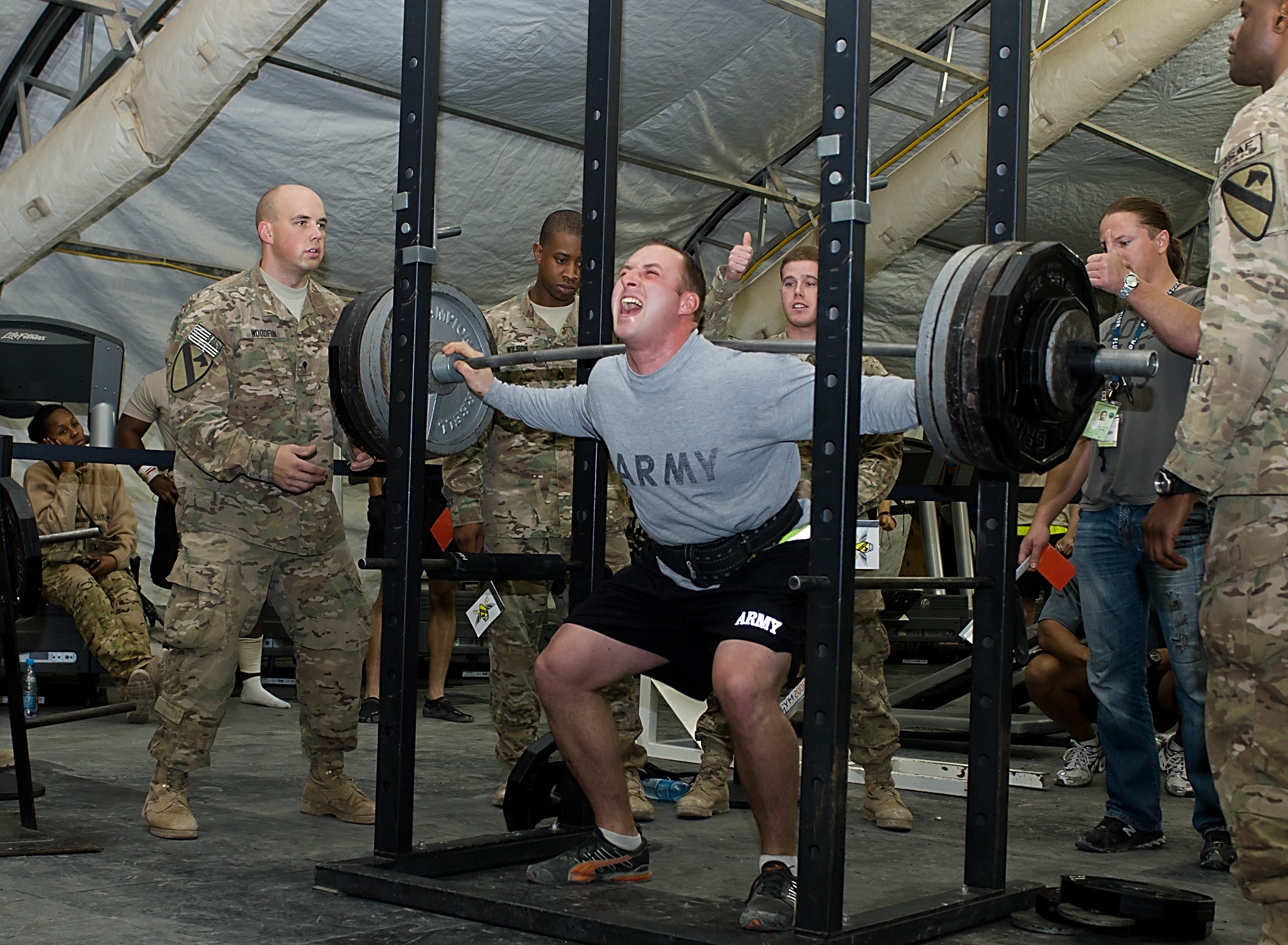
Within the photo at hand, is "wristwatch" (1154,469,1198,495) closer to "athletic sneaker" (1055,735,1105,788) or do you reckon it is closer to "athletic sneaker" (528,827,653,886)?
"athletic sneaker" (528,827,653,886)

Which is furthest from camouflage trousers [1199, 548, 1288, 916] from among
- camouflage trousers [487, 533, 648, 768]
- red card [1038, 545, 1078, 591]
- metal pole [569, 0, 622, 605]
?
camouflage trousers [487, 533, 648, 768]

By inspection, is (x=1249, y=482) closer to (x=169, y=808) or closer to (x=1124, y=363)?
(x=1124, y=363)

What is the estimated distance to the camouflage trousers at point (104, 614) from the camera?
5598mm

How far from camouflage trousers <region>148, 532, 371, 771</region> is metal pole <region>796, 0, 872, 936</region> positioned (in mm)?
1616

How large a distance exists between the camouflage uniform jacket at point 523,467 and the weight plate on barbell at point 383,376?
745mm

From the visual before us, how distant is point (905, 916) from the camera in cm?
236

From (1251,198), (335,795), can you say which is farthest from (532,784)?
(1251,198)

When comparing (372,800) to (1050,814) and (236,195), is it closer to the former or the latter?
(1050,814)

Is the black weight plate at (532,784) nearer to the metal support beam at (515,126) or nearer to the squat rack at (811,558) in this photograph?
the squat rack at (811,558)

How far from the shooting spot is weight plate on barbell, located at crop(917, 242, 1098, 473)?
2150 mm

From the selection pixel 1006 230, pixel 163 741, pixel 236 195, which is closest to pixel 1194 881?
pixel 1006 230

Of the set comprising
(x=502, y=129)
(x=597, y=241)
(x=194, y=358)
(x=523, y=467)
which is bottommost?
(x=523, y=467)

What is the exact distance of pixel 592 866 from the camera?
2719 millimetres

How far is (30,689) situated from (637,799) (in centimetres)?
298
